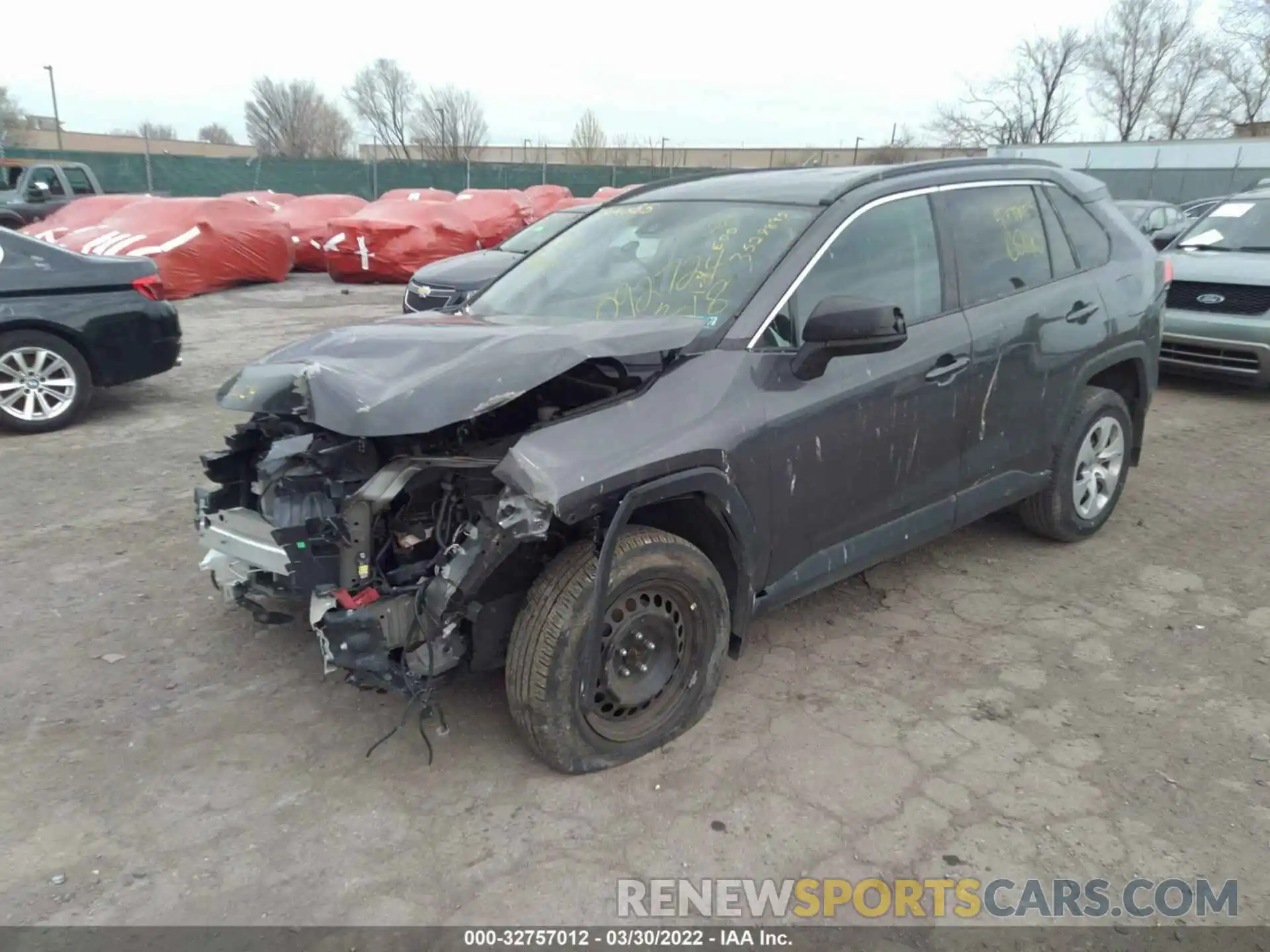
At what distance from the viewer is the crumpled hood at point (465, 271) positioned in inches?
364

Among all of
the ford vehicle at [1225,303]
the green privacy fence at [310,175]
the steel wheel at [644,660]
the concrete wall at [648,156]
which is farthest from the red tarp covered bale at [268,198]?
the concrete wall at [648,156]

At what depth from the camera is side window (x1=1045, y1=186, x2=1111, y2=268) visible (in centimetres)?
460

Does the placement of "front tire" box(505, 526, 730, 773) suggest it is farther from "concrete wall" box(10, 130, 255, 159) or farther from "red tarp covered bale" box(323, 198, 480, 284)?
"concrete wall" box(10, 130, 255, 159)

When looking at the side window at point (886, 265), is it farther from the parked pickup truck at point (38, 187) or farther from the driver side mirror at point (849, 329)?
the parked pickup truck at point (38, 187)

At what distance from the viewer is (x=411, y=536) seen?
312 cm

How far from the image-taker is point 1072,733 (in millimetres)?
3303

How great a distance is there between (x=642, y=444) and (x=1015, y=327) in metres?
2.13

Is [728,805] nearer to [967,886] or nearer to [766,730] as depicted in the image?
[766,730]

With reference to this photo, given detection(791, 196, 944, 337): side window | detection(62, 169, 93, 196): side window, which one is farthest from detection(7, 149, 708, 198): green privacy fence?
detection(791, 196, 944, 337): side window

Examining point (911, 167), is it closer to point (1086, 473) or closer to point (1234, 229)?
point (1086, 473)

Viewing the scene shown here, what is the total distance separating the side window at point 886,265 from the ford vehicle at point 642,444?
1cm

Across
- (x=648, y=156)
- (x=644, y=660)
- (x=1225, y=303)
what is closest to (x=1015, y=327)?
(x=644, y=660)

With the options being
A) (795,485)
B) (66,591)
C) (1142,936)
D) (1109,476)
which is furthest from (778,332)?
(66,591)

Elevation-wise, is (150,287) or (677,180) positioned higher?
(677,180)
